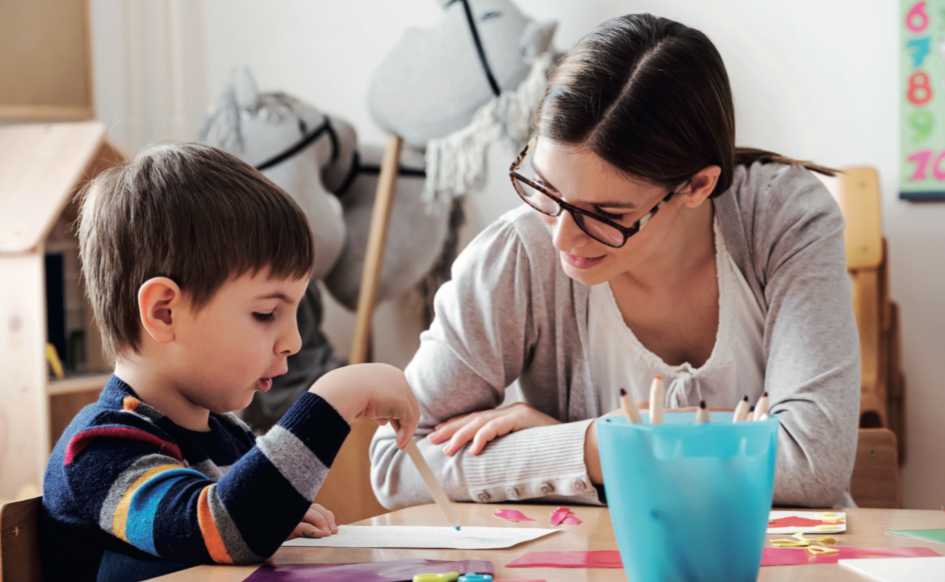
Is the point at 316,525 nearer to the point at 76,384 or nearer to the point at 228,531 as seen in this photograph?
the point at 228,531

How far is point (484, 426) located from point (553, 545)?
11.8 inches

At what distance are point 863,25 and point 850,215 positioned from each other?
16.8 inches

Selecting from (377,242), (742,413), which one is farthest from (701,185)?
(377,242)

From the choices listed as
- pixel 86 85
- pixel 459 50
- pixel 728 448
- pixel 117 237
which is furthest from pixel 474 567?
pixel 86 85

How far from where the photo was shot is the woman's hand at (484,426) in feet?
4.04

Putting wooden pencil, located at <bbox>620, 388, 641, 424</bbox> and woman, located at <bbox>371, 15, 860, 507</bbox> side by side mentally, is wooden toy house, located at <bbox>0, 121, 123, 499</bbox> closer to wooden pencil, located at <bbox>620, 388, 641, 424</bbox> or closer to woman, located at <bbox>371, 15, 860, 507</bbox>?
woman, located at <bbox>371, 15, 860, 507</bbox>

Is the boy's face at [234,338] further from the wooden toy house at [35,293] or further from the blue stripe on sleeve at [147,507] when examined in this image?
the wooden toy house at [35,293]

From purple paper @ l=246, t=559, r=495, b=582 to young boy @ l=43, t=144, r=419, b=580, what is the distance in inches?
1.3

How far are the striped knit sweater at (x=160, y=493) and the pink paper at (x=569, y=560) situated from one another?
0.17 metres

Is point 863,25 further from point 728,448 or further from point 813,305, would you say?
point 728,448

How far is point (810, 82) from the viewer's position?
8.38ft

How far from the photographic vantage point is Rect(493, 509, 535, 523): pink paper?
109 centimetres

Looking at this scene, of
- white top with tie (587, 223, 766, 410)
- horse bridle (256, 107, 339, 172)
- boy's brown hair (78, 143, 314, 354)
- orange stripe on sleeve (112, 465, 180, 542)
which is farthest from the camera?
horse bridle (256, 107, 339, 172)

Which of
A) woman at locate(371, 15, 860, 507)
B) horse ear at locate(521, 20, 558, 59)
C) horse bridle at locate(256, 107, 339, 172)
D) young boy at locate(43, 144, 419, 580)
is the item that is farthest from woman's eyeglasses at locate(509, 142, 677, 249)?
horse bridle at locate(256, 107, 339, 172)
